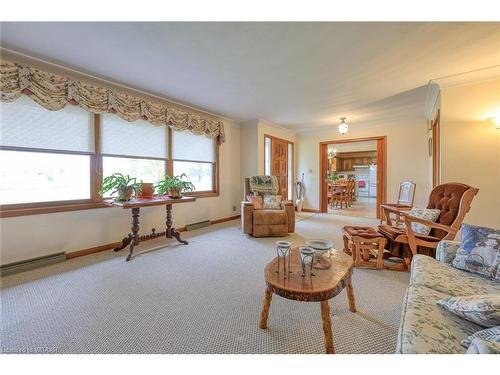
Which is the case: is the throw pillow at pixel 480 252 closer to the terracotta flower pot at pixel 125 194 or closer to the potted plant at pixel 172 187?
the potted plant at pixel 172 187

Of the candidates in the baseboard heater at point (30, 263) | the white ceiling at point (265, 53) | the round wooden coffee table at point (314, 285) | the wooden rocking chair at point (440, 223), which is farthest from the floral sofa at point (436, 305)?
the baseboard heater at point (30, 263)

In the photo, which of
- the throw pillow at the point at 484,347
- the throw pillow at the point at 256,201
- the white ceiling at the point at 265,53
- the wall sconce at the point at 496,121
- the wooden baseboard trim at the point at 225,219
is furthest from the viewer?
the wooden baseboard trim at the point at 225,219

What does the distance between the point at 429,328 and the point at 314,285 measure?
1.72 ft

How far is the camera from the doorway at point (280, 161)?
19.1 feet

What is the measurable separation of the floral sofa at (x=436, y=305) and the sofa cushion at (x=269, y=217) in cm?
219

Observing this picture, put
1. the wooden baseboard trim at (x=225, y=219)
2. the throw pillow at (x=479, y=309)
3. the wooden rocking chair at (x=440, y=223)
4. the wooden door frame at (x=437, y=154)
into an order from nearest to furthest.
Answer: the throw pillow at (x=479, y=309), the wooden rocking chair at (x=440, y=223), the wooden door frame at (x=437, y=154), the wooden baseboard trim at (x=225, y=219)

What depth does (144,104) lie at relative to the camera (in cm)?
343

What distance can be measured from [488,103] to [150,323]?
453 cm

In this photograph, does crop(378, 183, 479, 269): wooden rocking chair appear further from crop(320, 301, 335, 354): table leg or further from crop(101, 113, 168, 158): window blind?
crop(101, 113, 168, 158): window blind

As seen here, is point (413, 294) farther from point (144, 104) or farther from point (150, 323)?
point (144, 104)

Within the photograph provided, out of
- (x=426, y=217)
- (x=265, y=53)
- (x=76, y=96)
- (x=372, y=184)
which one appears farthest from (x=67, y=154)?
(x=372, y=184)

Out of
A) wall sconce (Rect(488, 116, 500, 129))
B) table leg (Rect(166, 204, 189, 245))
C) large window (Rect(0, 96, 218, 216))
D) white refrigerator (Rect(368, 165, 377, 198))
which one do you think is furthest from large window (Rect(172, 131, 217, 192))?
white refrigerator (Rect(368, 165, 377, 198))

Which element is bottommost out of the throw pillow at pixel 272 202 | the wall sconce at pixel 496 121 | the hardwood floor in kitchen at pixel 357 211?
the hardwood floor in kitchen at pixel 357 211
